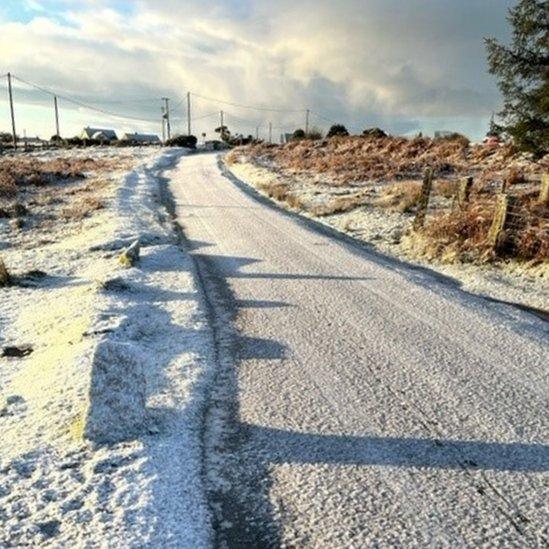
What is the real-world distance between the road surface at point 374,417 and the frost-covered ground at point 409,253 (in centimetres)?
79

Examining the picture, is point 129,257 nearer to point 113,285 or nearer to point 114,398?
point 113,285

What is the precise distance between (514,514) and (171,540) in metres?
1.89

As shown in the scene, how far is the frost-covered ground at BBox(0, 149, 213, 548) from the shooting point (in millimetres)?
3020

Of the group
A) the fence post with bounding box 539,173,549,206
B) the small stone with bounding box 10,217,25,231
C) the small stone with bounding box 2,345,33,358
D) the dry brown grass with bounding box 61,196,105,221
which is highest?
the fence post with bounding box 539,173,549,206

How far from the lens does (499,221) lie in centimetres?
1025

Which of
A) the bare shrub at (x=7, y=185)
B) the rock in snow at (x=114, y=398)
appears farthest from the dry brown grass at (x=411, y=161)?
the rock in snow at (x=114, y=398)

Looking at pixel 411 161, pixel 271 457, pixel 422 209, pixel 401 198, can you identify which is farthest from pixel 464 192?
pixel 411 161

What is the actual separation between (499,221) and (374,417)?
23.3 ft

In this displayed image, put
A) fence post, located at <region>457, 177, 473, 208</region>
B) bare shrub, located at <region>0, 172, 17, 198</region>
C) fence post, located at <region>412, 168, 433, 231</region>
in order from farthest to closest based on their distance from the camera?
bare shrub, located at <region>0, 172, 17, 198</region> → fence post, located at <region>412, 168, 433, 231</region> → fence post, located at <region>457, 177, 473, 208</region>

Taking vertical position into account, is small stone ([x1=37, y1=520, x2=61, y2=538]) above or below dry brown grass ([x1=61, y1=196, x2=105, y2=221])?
above

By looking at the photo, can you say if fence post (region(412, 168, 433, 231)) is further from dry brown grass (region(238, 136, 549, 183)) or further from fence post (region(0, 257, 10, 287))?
fence post (region(0, 257, 10, 287))

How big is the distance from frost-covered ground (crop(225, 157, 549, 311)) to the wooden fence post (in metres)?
0.54

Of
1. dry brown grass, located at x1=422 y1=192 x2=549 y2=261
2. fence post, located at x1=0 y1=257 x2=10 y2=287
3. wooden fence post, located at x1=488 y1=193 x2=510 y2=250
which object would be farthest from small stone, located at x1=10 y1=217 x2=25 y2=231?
wooden fence post, located at x1=488 y1=193 x2=510 y2=250

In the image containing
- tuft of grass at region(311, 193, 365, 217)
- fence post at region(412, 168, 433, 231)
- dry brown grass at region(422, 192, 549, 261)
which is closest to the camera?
dry brown grass at region(422, 192, 549, 261)
